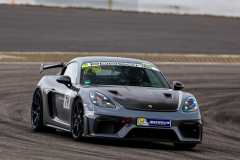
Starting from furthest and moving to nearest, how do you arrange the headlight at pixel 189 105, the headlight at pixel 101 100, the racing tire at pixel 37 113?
the racing tire at pixel 37 113, the headlight at pixel 189 105, the headlight at pixel 101 100

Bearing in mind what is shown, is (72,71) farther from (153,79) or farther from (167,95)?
(167,95)

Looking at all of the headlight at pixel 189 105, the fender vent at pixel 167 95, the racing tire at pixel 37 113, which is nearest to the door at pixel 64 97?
the racing tire at pixel 37 113

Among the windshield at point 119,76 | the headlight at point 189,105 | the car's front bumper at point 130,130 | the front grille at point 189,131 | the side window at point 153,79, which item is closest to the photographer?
the car's front bumper at point 130,130

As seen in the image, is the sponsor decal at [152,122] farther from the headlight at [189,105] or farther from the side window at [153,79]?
the side window at [153,79]

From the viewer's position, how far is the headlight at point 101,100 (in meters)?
7.05

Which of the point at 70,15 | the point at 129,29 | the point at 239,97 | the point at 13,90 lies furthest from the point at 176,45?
the point at 13,90

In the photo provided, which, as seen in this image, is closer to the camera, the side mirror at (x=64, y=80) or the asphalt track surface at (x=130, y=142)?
the asphalt track surface at (x=130, y=142)

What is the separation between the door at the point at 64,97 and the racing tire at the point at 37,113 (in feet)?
1.78

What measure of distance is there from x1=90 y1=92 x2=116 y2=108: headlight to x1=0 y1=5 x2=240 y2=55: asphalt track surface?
1282cm

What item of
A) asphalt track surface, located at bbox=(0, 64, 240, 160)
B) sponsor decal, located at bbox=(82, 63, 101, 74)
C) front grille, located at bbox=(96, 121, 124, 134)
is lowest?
asphalt track surface, located at bbox=(0, 64, 240, 160)

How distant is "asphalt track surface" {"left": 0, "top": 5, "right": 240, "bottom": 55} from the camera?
21.7m

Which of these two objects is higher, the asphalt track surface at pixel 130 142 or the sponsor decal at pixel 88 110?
the sponsor decal at pixel 88 110

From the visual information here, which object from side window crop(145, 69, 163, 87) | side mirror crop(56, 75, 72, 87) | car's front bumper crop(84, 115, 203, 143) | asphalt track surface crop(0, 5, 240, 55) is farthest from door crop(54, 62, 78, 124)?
asphalt track surface crop(0, 5, 240, 55)

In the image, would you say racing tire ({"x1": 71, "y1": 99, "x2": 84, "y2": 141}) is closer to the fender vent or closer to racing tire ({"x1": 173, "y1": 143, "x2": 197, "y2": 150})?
the fender vent
